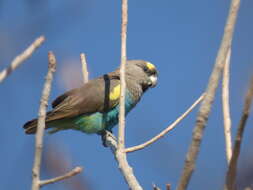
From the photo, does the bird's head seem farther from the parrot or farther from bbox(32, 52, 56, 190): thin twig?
bbox(32, 52, 56, 190): thin twig

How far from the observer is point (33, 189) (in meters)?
1.77

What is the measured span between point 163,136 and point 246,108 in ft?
4.39

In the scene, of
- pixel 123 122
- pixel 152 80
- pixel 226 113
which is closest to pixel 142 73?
pixel 152 80

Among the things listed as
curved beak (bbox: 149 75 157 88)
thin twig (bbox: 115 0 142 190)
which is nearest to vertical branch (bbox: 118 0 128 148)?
thin twig (bbox: 115 0 142 190)

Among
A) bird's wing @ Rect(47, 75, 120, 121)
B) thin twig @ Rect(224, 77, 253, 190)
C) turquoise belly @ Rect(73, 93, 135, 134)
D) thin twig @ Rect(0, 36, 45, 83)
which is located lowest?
turquoise belly @ Rect(73, 93, 135, 134)

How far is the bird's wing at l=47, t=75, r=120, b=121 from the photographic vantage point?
512 centimetres

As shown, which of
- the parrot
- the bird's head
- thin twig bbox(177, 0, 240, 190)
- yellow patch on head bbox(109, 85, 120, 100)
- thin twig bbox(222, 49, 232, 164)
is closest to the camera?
thin twig bbox(177, 0, 240, 190)

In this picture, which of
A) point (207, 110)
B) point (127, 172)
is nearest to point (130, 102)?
point (127, 172)

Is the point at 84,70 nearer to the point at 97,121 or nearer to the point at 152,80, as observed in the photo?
the point at 97,121

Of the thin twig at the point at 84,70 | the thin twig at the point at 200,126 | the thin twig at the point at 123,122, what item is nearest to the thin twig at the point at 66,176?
the thin twig at the point at 200,126

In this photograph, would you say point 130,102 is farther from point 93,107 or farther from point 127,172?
point 127,172

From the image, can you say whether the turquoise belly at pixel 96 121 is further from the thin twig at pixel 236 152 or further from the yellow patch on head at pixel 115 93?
the thin twig at pixel 236 152

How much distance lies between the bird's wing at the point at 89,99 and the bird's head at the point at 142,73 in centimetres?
Result: 62

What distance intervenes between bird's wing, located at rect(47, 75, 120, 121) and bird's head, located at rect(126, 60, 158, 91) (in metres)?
0.62
